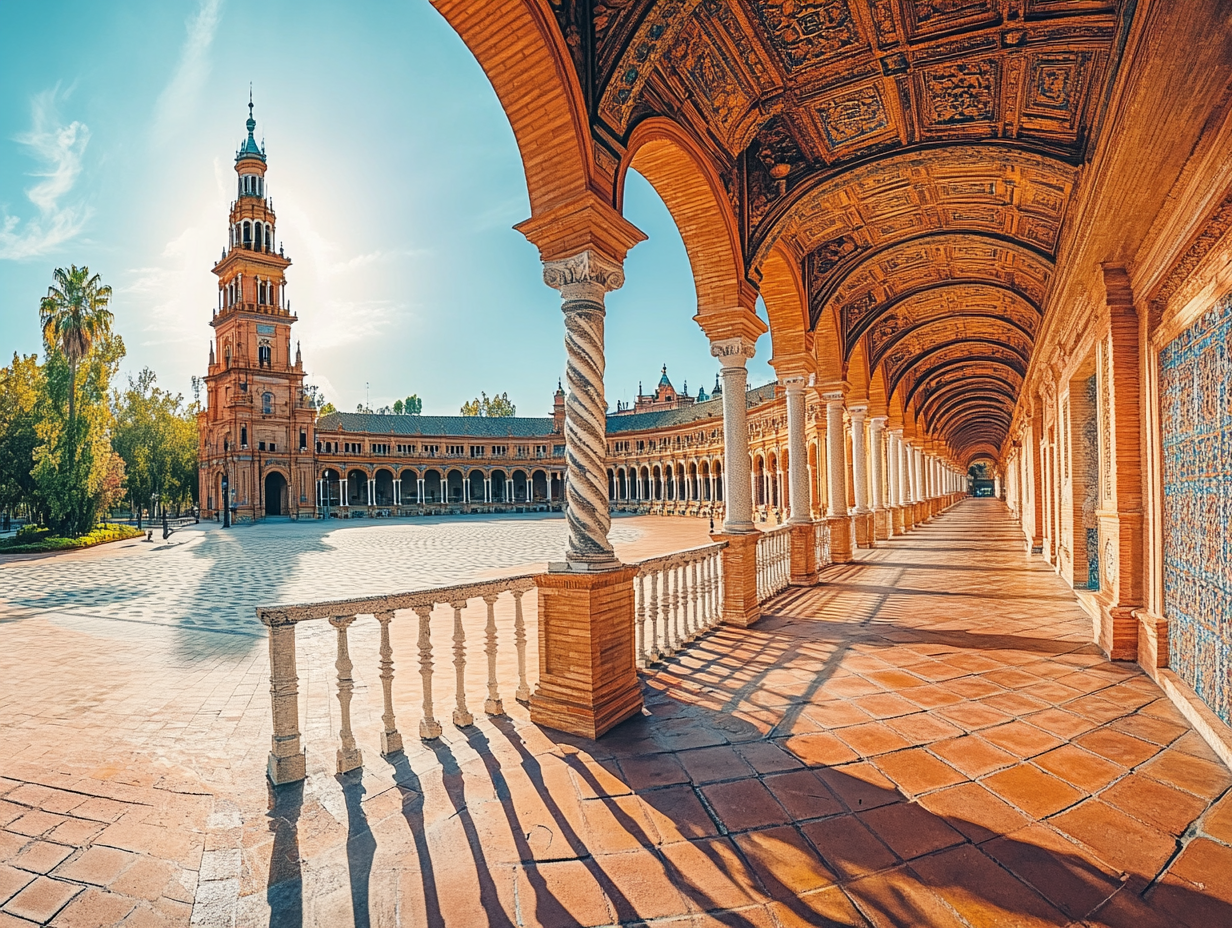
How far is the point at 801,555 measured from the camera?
36.7 ft

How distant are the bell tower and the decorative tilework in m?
59.3

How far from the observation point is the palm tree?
93.5 feet

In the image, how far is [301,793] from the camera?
355 cm

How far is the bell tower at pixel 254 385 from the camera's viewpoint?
5388 centimetres

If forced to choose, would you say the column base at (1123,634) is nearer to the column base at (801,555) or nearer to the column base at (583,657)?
the column base at (583,657)

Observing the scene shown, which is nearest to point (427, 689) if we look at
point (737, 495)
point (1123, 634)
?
point (737, 495)

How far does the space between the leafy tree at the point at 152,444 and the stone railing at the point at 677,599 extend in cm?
5528

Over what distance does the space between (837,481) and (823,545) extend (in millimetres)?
1839

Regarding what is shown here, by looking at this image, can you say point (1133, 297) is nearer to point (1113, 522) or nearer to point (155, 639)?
point (1113, 522)

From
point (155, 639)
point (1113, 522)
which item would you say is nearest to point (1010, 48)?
point (1113, 522)

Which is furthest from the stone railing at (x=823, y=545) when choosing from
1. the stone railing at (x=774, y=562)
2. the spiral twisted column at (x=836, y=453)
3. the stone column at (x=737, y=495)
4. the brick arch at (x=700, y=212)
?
the brick arch at (x=700, y=212)

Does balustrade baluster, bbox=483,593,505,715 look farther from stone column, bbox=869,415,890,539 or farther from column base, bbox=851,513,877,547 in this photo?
stone column, bbox=869,415,890,539

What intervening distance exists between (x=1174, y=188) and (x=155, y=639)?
1230 centimetres

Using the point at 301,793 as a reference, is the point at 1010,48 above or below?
above
